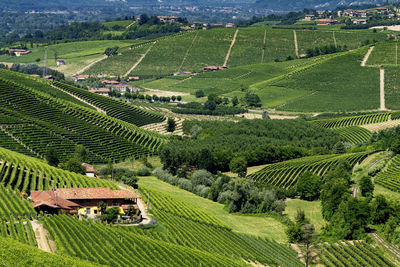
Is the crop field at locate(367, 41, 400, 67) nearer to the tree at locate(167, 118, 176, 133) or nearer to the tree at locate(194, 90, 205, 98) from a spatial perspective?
the tree at locate(194, 90, 205, 98)

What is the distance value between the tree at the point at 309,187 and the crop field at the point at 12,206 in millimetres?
39309

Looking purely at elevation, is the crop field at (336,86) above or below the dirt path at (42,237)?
below

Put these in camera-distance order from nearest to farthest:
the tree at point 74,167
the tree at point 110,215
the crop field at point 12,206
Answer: the crop field at point 12,206, the tree at point 110,215, the tree at point 74,167

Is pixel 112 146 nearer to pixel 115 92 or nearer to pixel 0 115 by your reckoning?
pixel 0 115

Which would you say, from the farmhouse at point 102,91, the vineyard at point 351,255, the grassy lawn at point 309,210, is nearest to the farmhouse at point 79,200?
the vineyard at point 351,255

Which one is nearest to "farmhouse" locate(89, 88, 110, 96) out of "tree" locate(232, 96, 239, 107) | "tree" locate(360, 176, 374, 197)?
"tree" locate(232, 96, 239, 107)

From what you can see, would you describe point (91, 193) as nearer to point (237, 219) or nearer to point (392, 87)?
point (237, 219)

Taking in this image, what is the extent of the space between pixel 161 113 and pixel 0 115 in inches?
2313

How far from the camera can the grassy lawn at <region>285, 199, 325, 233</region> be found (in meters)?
79.2

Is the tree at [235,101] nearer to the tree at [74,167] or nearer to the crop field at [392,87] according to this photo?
the crop field at [392,87]

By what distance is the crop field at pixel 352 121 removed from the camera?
466ft

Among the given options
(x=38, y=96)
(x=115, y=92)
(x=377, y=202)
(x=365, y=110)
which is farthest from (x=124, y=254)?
(x=115, y=92)

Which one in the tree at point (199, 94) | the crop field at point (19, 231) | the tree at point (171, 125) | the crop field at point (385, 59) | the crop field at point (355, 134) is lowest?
the tree at point (199, 94)

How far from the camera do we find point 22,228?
54344mm
